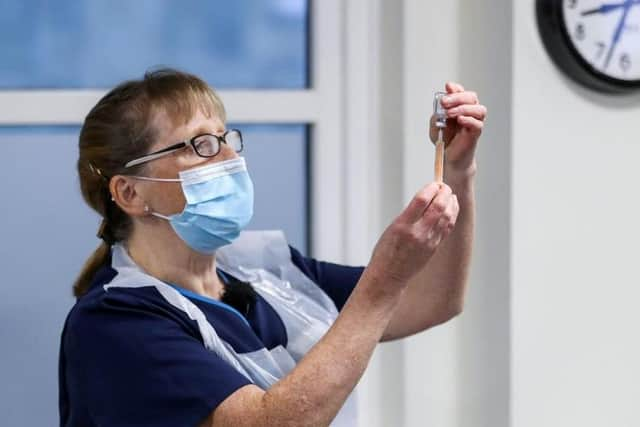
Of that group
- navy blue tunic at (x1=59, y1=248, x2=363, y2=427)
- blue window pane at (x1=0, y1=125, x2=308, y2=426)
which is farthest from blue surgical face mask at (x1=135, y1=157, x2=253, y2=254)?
blue window pane at (x1=0, y1=125, x2=308, y2=426)

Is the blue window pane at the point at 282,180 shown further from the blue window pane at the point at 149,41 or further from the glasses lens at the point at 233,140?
the glasses lens at the point at 233,140

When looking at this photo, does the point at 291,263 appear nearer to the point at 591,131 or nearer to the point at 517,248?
the point at 517,248

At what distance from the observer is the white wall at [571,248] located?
1.94 metres

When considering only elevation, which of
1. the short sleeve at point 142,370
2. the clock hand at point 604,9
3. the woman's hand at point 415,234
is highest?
the clock hand at point 604,9

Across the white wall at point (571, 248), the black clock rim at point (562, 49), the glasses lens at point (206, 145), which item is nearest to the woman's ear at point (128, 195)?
the glasses lens at point (206, 145)

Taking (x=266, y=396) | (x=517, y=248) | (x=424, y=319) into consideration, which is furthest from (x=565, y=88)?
(x=266, y=396)

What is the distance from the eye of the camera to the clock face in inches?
76.1

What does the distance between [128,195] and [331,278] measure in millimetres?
394

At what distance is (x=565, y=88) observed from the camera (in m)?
1.96

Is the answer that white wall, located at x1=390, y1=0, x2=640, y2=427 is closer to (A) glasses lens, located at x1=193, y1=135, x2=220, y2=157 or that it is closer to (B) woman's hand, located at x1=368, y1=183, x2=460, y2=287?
(A) glasses lens, located at x1=193, y1=135, x2=220, y2=157

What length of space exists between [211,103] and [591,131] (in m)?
0.92

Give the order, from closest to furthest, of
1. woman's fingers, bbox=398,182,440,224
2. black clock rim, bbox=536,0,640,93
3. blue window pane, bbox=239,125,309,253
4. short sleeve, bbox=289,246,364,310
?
woman's fingers, bbox=398,182,440,224 → short sleeve, bbox=289,246,364,310 → black clock rim, bbox=536,0,640,93 → blue window pane, bbox=239,125,309,253

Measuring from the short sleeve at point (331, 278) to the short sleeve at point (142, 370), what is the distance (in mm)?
373

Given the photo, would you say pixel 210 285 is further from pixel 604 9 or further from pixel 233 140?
pixel 604 9
